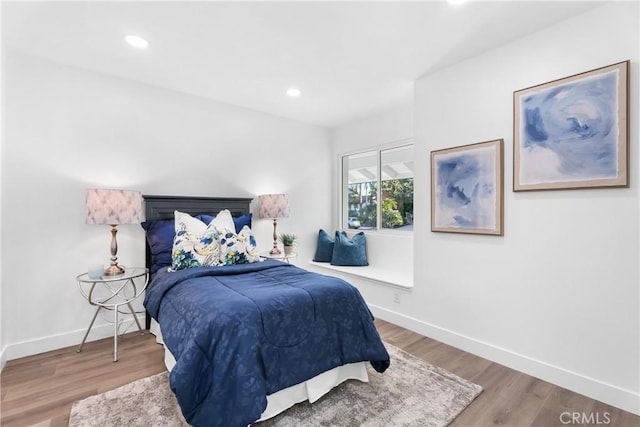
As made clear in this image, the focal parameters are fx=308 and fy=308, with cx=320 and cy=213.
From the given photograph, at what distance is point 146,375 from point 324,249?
2615 millimetres

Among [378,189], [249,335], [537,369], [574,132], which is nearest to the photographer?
[249,335]

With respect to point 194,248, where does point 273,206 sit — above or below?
above

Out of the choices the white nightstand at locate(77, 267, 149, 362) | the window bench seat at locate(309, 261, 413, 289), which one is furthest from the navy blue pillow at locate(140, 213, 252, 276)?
the window bench seat at locate(309, 261, 413, 289)

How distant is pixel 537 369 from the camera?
2.20 meters

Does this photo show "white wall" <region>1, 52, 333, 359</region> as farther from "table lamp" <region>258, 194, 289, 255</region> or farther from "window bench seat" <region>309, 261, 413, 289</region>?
"window bench seat" <region>309, 261, 413, 289</region>

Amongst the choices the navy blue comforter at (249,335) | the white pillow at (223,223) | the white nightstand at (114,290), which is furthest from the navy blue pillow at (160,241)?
the navy blue comforter at (249,335)

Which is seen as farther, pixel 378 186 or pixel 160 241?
pixel 378 186

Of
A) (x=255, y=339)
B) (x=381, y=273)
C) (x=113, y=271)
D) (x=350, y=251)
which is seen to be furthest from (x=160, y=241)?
(x=381, y=273)

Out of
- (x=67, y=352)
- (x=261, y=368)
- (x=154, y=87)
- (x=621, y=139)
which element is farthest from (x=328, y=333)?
(x=154, y=87)

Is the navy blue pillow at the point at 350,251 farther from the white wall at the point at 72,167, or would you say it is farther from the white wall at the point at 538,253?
the white wall at the point at 72,167

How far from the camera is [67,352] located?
2.56m

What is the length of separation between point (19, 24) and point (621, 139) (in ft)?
13.1

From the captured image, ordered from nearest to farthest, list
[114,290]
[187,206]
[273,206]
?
1. [114,290]
2. [187,206]
3. [273,206]

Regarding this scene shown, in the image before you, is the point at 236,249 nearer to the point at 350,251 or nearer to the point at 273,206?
the point at 273,206
